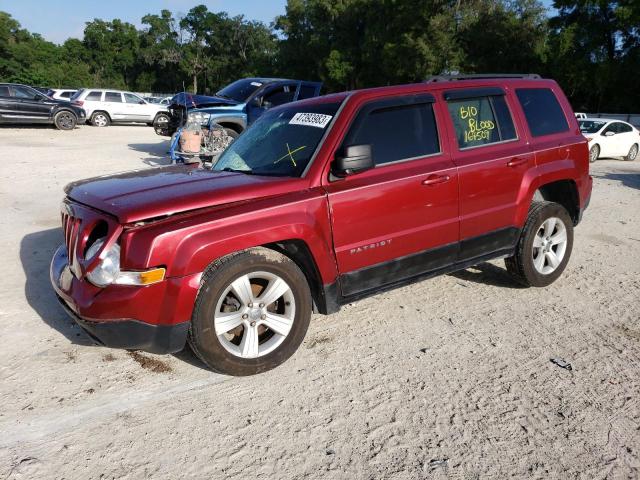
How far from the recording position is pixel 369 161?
353 cm

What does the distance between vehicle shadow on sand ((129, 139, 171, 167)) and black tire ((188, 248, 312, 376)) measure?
9725 millimetres

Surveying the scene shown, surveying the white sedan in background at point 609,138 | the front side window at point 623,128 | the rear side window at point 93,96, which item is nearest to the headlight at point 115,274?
the white sedan in background at point 609,138

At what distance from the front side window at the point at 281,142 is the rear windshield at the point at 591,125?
1474 cm

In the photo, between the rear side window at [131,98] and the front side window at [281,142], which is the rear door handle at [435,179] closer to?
the front side window at [281,142]

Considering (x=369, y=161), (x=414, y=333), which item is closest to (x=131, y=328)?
(x=369, y=161)

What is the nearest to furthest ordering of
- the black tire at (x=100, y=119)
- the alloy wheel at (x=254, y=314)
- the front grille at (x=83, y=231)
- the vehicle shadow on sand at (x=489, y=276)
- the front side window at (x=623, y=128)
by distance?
the front grille at (x=83, y=231) < the alloy wheel at (x=254, y=314) < the vehicle shadow on sand at (x=489, y=276) < the front side window at (x=623, y=128) < the black tire at (x=100, y=119)

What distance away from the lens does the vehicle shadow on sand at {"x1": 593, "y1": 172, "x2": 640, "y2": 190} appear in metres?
11.3

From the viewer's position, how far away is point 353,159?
3.45 m

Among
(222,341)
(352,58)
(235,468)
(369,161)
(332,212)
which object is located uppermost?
(352,58)

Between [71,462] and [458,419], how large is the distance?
2.05 m

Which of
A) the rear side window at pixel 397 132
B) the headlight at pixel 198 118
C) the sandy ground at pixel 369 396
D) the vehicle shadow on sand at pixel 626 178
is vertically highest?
the headlight at pixel 198 118

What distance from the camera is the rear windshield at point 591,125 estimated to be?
1634cm

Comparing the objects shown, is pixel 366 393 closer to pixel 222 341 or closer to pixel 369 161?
pixel 222 341

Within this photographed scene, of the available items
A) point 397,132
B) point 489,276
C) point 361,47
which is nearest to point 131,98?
point 489,276
